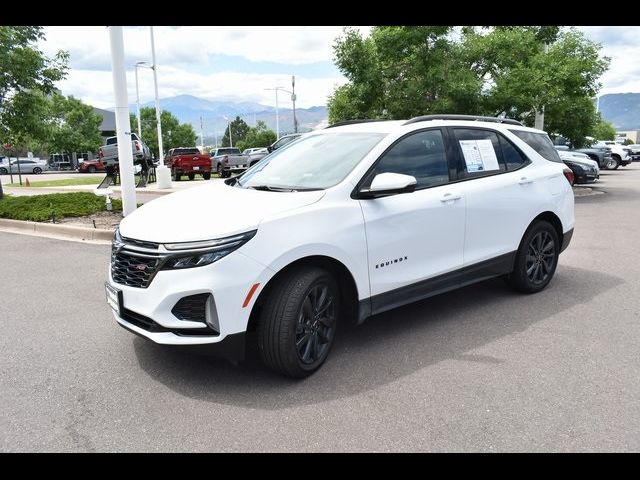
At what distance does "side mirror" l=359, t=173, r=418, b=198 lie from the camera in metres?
3.81

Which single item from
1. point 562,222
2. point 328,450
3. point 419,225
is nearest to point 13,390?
point 328,450

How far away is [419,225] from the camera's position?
423cm

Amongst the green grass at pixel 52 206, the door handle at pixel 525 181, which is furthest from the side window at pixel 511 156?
the green grass at pixel 52 206

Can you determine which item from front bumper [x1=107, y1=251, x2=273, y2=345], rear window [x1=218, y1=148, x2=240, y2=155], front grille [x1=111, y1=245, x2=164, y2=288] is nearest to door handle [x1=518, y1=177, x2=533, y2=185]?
front bumper [x1=107, y1=251, x2=273, y2=345]

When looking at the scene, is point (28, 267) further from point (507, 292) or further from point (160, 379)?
point (507, 292)

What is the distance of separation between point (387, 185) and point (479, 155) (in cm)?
161

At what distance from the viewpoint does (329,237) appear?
144 inches

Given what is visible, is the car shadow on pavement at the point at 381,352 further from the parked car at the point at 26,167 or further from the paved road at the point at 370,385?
the parked car at the point at 26,167

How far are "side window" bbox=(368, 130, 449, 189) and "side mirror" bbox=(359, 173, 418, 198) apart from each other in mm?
218

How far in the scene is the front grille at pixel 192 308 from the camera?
3.28 metres

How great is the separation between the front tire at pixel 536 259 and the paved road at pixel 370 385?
19 centimetres

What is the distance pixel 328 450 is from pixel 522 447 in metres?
1.05

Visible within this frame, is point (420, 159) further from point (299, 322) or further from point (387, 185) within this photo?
point (299, 322)
